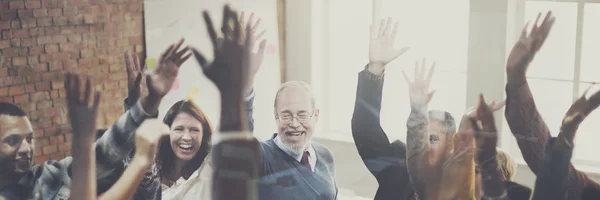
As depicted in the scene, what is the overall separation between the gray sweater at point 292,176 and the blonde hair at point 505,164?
652 mm

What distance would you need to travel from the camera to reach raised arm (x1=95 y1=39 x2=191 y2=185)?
9.73ft

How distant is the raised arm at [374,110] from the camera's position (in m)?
2.79

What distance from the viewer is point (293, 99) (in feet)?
9.60

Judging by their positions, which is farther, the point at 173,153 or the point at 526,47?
the point at 173,153

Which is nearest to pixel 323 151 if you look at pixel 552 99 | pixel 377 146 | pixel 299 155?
pixel 299 155

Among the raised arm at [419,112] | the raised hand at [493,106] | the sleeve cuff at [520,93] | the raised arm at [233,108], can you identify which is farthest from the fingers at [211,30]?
the sleeve cuff at [520,93]

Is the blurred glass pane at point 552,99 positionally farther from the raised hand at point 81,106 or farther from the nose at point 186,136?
the raised hand at point 81,106

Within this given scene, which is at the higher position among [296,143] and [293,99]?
[293,99]

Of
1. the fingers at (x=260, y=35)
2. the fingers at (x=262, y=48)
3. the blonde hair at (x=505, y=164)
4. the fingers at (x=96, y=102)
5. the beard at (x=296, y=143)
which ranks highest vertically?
the fingers at (x=260, y=35)

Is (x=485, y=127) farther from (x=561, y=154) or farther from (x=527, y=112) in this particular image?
(x=561, y=154)

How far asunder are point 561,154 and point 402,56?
0.68 meters

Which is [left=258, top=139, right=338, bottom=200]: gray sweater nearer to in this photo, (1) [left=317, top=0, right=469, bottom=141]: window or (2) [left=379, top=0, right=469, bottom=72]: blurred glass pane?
(1) [left=317, top=0, right=469, bottom=141]: window

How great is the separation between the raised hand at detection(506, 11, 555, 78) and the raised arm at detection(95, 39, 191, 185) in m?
1.27

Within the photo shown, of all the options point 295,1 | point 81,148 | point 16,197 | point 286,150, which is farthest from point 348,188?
point 16,197
